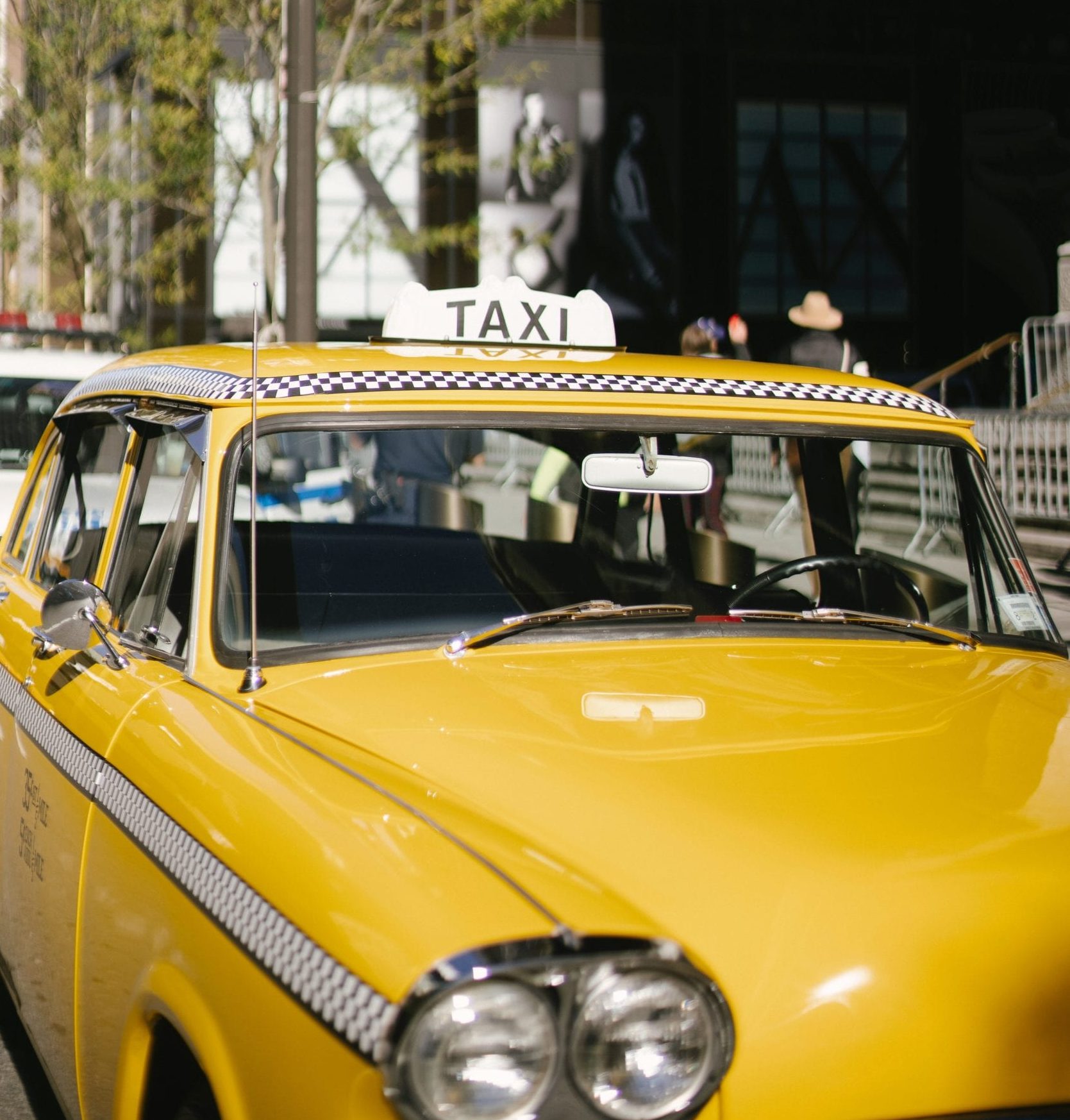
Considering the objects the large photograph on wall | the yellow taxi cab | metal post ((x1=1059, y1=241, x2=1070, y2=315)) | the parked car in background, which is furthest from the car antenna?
the large photograph on wall

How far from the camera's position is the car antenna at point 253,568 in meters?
2.67

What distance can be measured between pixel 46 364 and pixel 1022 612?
7756 mm

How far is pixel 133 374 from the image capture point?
3711 mm

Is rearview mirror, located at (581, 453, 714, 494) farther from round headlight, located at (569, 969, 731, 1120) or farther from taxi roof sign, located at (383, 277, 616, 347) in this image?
round headlight, located at (569, 969, 731, 1120)

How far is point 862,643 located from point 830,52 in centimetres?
3179

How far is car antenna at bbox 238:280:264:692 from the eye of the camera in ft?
8.76

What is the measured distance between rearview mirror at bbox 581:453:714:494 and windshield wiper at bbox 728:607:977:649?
273mm

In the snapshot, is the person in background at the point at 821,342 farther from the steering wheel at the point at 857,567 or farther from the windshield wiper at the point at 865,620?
the windshield wiper at the point at 865,620

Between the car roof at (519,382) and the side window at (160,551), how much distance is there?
0.46 feet

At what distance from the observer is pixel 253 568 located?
2.73 metres

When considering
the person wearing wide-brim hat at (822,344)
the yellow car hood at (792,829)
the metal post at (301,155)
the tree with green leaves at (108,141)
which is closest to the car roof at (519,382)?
the yellow car hood at (792,829)

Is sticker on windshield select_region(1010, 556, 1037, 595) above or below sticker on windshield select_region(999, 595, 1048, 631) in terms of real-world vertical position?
above

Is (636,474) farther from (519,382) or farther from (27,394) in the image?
(27,394)

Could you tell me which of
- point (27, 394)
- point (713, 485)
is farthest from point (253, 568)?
point (27, 394)
